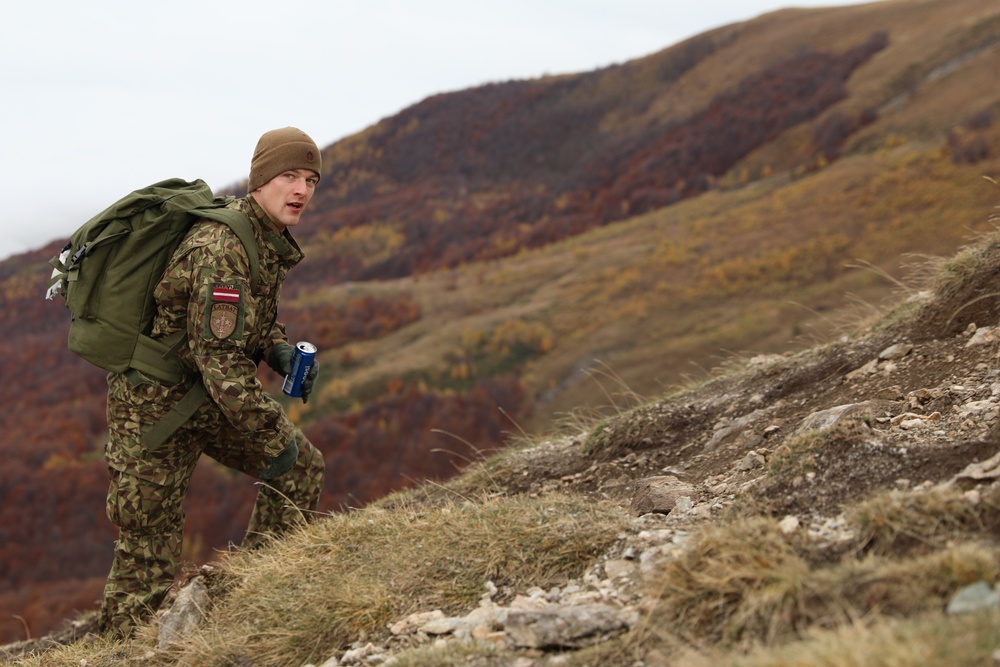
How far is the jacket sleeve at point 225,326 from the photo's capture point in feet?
12.8

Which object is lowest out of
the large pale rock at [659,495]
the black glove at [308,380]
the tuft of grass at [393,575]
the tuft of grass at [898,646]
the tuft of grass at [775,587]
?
the large pale rock at [659,495]

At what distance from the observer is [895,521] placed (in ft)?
8.84

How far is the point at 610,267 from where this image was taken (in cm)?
3853

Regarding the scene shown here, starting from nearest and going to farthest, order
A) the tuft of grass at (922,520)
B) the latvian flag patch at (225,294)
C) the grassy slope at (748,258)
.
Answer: the tuft of grass at (922,520)
the latvian flag patch at (225,294)
the grassy slope at (748,258)

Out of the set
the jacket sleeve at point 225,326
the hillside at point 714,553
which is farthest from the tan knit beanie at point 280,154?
the hillside at point 714,553

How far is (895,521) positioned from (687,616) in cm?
73

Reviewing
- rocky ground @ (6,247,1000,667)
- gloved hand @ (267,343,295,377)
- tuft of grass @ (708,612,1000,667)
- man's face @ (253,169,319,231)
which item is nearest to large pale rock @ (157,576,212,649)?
rocky ground @ (6,247,1000,667)

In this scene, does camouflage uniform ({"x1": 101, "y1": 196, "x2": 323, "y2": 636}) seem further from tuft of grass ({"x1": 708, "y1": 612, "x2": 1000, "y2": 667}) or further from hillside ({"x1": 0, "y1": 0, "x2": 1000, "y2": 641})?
hillside ({"x1": 0, "y1": 0, "x2": 1000, "y2": 641})

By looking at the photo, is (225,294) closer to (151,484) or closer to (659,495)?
(151,484)

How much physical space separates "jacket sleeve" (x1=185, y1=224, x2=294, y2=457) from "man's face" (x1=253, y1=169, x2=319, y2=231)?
1.03ft

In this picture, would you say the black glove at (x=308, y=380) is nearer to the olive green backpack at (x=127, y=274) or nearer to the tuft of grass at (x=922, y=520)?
the olive green backpack at (x=127, y=274)

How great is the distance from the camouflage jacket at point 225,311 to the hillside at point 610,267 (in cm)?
341

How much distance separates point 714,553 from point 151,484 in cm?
284

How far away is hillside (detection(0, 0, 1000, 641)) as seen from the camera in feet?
95.0
